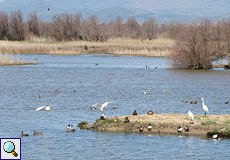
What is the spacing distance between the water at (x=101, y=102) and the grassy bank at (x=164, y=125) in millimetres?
514

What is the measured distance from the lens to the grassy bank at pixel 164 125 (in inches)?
634

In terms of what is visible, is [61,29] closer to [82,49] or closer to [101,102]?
[82,49]

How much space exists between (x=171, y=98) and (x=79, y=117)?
8.31 metres

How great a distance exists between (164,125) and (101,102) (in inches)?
286

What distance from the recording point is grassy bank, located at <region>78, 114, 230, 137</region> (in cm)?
1609

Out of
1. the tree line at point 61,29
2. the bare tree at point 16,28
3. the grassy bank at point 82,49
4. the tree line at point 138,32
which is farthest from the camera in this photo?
the tree line at point 61,29

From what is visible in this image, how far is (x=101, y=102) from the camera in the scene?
2316 cm

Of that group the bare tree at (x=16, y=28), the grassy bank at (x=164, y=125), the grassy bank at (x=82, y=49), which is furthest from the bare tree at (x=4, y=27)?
the grassy bank at (x=164, y=125)

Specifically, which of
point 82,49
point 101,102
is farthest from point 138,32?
point 101,102

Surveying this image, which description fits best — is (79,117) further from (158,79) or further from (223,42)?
(223,42)

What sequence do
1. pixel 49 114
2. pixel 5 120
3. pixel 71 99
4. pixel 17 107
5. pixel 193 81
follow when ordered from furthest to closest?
pixel 193 81 < pixel 71 99 < pixel 17 107 < pixel 49 114 < pixel 5 120

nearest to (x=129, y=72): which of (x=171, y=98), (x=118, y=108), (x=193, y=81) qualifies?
(x=193, y=81)

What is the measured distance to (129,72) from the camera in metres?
42.7

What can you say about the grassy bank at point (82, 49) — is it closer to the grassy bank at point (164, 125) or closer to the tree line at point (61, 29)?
the tree line at point (61, 29)
